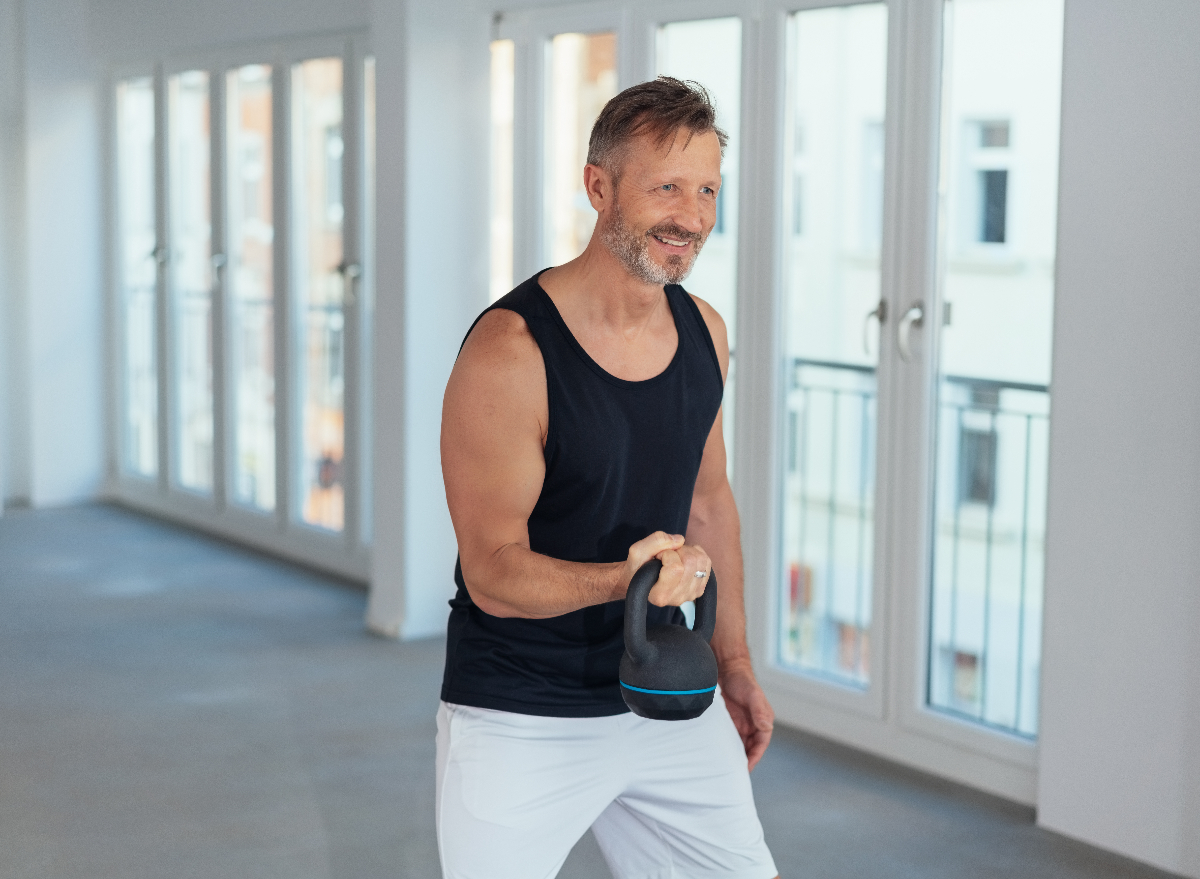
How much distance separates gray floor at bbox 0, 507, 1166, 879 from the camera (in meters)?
3.12

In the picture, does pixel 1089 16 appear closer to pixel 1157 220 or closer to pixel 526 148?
pixel 1157 220

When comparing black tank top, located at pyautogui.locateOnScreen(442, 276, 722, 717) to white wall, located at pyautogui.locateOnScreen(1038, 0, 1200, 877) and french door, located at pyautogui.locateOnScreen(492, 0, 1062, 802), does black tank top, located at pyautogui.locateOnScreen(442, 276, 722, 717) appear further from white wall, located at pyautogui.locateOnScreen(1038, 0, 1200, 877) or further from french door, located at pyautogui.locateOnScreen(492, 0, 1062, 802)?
french door, located at pyautogui.locateOnScreen(492, 0, 1062, 802)

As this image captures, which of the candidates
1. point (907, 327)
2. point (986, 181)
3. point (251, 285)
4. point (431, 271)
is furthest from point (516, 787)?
point (251, 285)

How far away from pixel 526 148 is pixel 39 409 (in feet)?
12.2

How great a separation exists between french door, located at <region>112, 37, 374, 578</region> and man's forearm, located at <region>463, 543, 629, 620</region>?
408cm

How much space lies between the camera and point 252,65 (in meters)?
6.26

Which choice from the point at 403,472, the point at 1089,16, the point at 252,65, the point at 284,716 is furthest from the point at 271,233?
the point at 1089,16

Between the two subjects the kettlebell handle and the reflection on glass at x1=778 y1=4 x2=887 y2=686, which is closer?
the kettlebell handle

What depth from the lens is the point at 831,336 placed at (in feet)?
12.9

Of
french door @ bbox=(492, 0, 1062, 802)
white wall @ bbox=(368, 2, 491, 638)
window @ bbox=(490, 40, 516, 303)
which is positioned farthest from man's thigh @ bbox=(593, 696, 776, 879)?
window @ bbox=(490, 40, 516, 303)

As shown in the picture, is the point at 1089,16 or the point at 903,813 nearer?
the point at 1089,16

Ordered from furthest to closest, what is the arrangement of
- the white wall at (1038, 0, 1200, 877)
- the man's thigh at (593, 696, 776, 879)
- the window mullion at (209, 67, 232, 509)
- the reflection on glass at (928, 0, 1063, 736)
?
the window mullion at (209, 67, 232, 509) < the reflection on glass at (928, 0, 1063, 736) < the white wall at (1038, 0, 1200, 877) < the man's thigh at (593, 696, 776, 879)

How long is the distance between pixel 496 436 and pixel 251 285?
16.8 feet

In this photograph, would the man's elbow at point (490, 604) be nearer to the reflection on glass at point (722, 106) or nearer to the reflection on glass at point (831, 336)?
the reflection on glass at point (831, 336)
